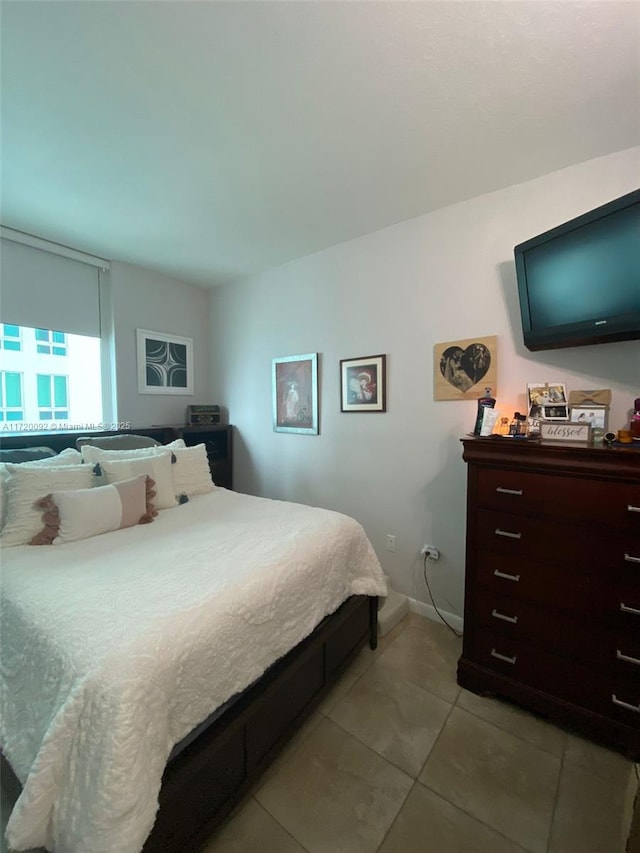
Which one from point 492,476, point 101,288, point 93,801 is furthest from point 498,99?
point 101,288

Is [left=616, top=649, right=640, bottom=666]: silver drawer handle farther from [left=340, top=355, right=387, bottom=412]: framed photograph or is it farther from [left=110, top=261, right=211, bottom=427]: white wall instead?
[left=110, top=261, right=211, bottom=427]: white wall

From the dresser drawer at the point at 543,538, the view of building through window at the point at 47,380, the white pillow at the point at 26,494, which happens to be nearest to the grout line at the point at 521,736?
the dresser drawer at the point at 543,538

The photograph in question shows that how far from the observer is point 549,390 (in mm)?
1723

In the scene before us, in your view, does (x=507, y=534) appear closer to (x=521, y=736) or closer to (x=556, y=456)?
(x=556, y=456)

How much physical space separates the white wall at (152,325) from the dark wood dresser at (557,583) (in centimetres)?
271

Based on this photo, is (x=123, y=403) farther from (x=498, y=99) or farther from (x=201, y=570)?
(x=498, y=99)

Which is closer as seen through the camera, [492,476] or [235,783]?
[235,783]

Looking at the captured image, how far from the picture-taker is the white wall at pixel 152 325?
9.37ft

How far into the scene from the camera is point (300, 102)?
134cm

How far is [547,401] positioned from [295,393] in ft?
5.83

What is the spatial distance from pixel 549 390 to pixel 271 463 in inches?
85.7

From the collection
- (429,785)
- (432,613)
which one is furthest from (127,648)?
(432,613)

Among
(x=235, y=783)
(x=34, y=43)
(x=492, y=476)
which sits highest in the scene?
(x=34, y=43)

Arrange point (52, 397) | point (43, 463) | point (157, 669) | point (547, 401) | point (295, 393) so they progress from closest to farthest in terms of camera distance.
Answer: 1. point (157, 669)
2. point (547, 401)
3. point (43, 463)
4. point (52, 397)
5. point (295, 393)
